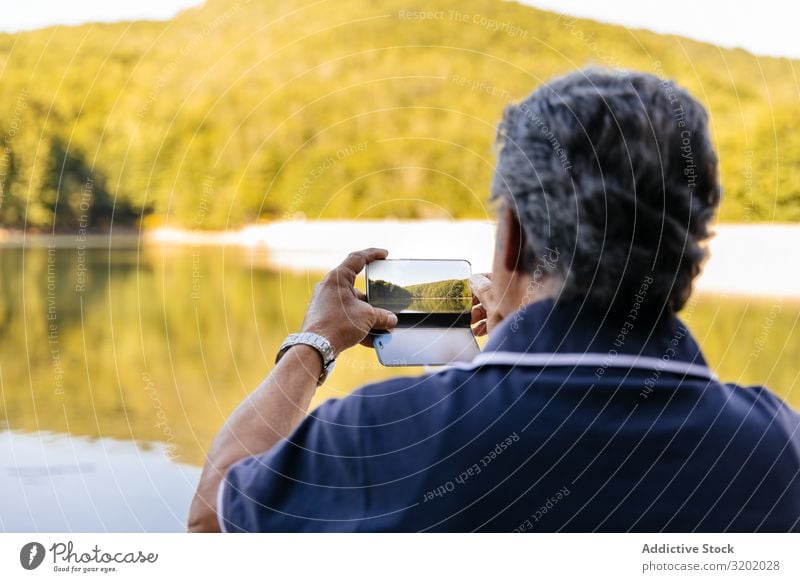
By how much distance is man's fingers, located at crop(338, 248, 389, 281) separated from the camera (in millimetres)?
1001

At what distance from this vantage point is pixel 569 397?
2.44ft

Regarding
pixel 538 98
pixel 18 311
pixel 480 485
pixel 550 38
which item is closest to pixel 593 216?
pixel 538 98

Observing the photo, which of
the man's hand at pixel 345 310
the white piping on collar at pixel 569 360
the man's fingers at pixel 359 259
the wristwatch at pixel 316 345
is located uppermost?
the man's fingers at pixel 359 259

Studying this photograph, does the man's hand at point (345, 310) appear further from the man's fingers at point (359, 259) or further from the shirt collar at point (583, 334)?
the shirt collar at point (583, 334)

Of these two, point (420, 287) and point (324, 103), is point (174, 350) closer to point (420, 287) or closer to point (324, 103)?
point (324, 103)

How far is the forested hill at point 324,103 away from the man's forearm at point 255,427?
1.06ft

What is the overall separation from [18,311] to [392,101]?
16.8 feet

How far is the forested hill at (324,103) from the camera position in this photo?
1.83 m

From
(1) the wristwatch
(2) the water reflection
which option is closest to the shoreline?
(2) the water reflection

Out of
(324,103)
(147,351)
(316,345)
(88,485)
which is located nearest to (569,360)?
(316,345)

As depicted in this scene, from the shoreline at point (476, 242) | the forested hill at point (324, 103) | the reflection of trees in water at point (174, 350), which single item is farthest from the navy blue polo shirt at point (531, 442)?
the shoreline at point (476, 242)

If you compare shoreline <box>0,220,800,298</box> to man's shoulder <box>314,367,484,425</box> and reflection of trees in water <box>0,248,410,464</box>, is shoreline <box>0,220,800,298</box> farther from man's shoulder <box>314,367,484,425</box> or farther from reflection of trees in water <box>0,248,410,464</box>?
man's shoulder <box>314,367,484,425</box>

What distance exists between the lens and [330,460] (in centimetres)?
74

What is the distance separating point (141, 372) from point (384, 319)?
4513 mm
